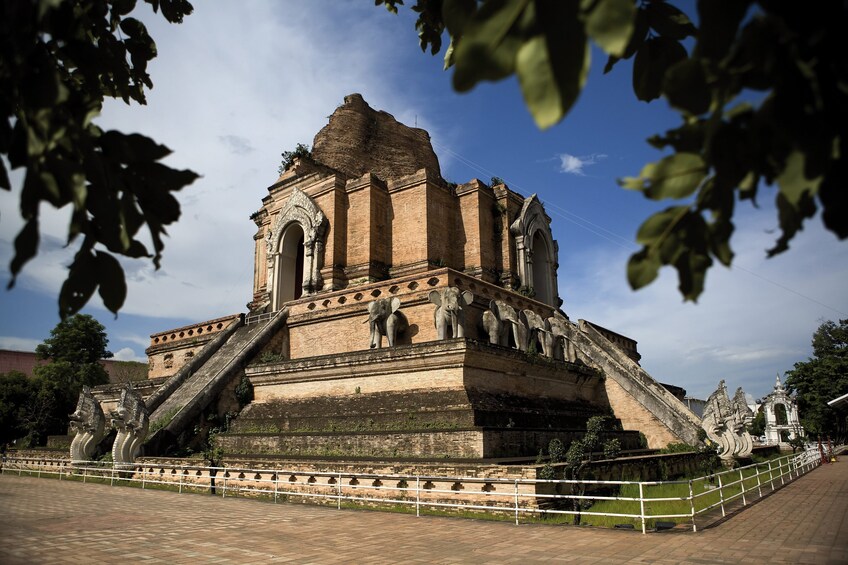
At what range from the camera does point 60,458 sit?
16281 mm

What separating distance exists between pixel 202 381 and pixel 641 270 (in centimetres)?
1753

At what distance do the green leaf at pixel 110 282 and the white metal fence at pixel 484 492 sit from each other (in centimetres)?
656

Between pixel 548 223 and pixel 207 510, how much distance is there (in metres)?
18.5

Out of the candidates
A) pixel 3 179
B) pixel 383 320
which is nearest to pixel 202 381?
pixel 383 320

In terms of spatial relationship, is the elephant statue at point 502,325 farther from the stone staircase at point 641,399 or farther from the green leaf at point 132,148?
the green leaf at point 132,148

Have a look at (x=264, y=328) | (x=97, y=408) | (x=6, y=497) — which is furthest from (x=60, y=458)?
(x=264, y=328)

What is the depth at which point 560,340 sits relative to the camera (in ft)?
62.6

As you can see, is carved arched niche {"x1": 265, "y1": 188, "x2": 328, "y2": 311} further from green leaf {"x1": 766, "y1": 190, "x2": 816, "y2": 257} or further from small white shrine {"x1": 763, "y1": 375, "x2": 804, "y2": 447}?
small white shrine {"x1": 763, "y1": 375, "x2": 804, "y2": 447}

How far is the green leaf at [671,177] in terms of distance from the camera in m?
1.61

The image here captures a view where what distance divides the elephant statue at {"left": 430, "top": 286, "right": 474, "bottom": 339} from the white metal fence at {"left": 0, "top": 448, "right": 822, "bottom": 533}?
5.32 meters

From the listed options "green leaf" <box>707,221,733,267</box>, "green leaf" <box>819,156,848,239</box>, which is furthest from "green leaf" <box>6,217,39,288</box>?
"green leaf" <box>819,156,848,239</box>

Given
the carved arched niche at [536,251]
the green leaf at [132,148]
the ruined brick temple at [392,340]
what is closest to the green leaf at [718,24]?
the green leaf at [132,148]

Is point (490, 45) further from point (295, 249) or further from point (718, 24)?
point (295, 249)

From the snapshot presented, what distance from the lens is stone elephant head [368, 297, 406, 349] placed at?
16188 millimetres
